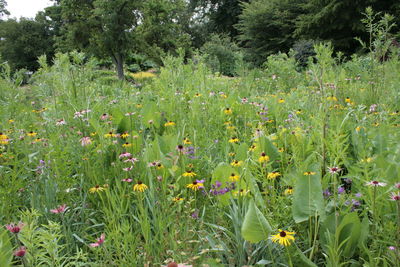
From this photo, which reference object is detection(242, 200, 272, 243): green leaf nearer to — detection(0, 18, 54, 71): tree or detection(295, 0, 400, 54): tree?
detection(295, 0, 400, 54): tree

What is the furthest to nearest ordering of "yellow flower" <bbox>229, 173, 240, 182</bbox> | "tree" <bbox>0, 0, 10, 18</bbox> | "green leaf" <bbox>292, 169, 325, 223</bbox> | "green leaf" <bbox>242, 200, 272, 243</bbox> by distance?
"tree" <bbox>0, 0, 10, 18</bbox> → "yellow flower" <bbox>229, 173, 240, 182</bbox> → "green leaf" <bbox>292, 169, 325, 223</bbox> → "green leaf" <bbox>242, 200, 272, 243</bbox>

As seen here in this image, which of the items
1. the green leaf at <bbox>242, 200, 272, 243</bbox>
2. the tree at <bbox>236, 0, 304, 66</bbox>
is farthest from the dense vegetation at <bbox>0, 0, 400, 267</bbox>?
the tree at <bbox>236, 0, 304, 66</bbox>

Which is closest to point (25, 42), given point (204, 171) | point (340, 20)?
point (340, 20)

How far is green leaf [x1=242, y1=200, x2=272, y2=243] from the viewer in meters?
1.04

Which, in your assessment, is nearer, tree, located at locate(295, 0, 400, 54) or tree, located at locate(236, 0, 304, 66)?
tree, located at locate(295, 0, 400, 54)

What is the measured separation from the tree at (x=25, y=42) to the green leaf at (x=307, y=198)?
1367 inches

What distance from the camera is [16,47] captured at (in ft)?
106

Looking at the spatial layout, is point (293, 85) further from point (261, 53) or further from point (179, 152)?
point (261, 53)

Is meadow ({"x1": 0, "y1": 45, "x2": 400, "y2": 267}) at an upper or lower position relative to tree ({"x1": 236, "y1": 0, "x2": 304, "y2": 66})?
lower

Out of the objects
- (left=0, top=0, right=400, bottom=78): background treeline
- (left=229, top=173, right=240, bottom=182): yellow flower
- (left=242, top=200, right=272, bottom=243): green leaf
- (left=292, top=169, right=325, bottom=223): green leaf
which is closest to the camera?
(left=242, top=200, right=272, bottom=243): green leaf

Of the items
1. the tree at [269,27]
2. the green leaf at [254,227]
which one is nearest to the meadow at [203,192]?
the green leaf at [254,227]

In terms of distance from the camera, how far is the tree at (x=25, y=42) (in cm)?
3216

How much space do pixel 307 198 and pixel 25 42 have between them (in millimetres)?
37754

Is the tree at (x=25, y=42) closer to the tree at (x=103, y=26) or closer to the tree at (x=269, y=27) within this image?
the tree at (x=103, y=26)
